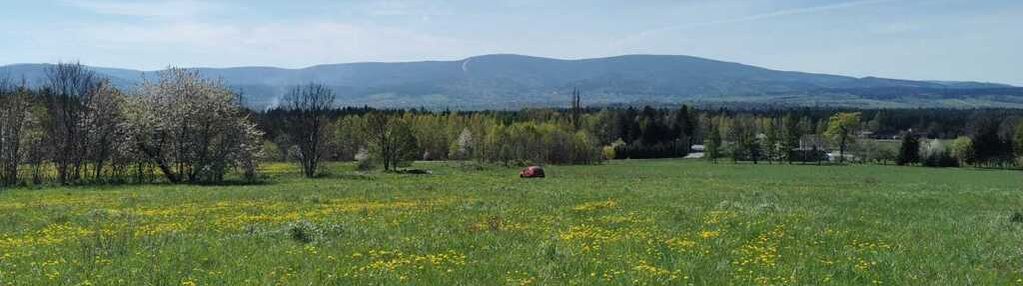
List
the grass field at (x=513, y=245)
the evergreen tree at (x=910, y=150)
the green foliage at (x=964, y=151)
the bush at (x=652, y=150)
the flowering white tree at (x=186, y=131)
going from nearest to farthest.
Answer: the grass field at (x=513, y=245) → the flowering white tree at (x=186, y=131) → the evergreen tree at (x=910, y=150) → the green foliage at (x=964, y=151) → the bush at (x=652, y=150)

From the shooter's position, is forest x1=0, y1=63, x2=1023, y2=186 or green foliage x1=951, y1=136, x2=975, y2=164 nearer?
forest x1=0, y1=63, x2=1023, y2=186

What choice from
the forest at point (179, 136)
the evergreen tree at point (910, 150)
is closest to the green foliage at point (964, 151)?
the forest at point (179, 136)

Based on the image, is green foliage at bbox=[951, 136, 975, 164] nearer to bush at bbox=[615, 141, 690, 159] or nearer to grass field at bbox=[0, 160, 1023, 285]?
bush at bbox=[615, 141, 690, 159]

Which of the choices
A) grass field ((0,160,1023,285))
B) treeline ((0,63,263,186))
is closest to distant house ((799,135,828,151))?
treeline ((0,63,263,186))

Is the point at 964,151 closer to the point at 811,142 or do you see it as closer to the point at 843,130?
the point at 843,130

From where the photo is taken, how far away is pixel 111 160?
170 feet

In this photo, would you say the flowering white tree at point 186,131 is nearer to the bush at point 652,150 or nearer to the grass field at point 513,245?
the grass field at point 513,245

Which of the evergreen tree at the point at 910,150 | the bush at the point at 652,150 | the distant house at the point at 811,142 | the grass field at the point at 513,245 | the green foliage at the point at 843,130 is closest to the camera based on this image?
the grass field at the point at 513,245

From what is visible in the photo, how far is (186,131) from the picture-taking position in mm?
52469

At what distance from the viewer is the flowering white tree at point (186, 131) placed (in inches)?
2037

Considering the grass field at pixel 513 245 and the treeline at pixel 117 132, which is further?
the treeline at pixel 117 132

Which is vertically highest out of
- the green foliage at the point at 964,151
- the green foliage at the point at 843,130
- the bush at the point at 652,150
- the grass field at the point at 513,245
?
the grass field at the point at 513,245

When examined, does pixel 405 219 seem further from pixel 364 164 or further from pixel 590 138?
pixel 590 138

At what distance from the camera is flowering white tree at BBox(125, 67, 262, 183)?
170ft
